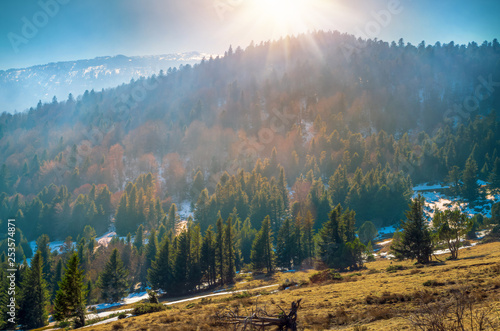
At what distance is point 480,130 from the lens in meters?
162

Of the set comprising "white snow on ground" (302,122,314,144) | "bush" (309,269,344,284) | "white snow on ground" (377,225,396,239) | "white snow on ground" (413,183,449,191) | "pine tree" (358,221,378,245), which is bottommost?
"white snow on ground" (377,225,396,239)

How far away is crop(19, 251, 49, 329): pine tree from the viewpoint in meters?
46.5

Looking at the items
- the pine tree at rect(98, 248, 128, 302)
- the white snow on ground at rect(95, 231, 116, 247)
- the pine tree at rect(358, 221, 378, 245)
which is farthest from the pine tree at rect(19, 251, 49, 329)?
the pine tree at rect(358, 221, 378, 245)

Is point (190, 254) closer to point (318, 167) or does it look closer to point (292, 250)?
point (292, 250)

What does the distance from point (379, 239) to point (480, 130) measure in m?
122

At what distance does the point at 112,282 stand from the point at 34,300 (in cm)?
1419

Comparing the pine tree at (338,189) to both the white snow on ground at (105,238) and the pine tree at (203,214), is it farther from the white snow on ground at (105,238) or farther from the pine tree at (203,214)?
the white snow on ground at (105,238)

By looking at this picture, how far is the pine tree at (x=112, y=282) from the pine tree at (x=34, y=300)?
11188mm

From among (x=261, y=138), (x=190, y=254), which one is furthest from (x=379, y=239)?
(x=261, y=138)

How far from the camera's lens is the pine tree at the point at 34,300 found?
A: 46.5 metres

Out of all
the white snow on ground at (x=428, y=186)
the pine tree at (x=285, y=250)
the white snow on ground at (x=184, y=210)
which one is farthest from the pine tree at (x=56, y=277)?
the white snow on ground at (x=428, y=186)

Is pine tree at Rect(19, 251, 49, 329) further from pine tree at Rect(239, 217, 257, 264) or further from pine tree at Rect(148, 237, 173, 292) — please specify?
pine tree at Rect(239, 217, 257, 264)

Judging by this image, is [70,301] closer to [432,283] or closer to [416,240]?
[432,283]

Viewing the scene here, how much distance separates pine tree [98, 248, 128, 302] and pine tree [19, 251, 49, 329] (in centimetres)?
1119
